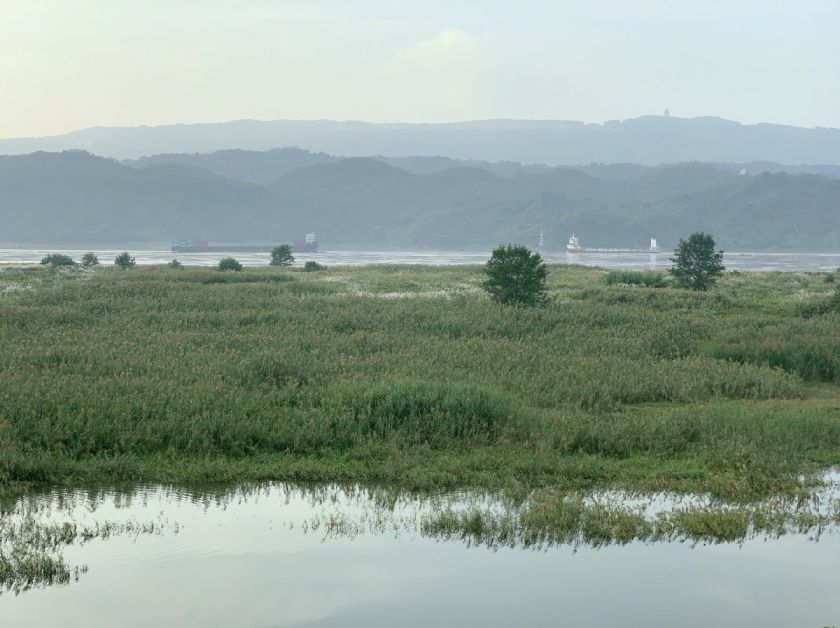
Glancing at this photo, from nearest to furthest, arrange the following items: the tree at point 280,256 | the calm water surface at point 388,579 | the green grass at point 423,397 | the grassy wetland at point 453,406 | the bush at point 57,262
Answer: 1. the calm water surface at point 388,579
2. the grassy wetland at point 453,406
3. the green grass at point 423,397
4. the bush at point 57,262
5. the tree at point 280,256

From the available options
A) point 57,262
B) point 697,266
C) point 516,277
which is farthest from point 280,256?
point 516,277

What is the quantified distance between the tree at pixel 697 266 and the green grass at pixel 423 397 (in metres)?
13.1

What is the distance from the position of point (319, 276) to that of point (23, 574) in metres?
49.3

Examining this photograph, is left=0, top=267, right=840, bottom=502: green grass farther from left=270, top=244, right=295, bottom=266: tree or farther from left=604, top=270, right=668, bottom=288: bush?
left=270, top=244, right=295, bottom=266: tree

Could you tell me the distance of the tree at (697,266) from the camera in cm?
4981

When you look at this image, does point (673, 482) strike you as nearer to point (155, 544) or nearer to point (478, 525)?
point (478, 525)

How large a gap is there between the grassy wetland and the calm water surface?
805mm

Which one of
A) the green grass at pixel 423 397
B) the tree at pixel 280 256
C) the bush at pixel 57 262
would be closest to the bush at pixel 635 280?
the green grass at pixel 423 397

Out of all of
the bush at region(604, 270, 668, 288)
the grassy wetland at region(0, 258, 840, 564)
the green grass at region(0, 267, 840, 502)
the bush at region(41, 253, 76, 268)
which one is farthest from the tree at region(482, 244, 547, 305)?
the bush at region(41, 253, 76, 268)

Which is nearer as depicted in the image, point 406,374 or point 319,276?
point 406,374

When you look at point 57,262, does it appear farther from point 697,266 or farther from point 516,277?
point 697,266

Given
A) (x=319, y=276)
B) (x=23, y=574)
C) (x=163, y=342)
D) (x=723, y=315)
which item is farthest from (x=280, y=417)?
(x=319, y=276)

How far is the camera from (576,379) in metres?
23.1

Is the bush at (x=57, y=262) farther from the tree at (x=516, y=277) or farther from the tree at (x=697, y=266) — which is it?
the tree at (x=697, y=266)
